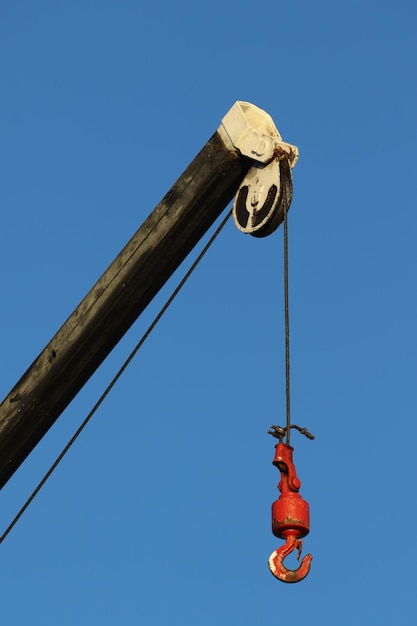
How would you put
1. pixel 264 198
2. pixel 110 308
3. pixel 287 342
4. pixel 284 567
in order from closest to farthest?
pixel 284 567
pixel 287 342
pixel 110 308
pixel 264 198

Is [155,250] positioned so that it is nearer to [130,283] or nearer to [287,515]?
[130,283]

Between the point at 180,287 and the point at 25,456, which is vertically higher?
the point at 180,287

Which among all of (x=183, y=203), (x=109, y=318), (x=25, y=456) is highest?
(x=183, y=203)

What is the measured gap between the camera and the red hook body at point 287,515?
8.43 meters

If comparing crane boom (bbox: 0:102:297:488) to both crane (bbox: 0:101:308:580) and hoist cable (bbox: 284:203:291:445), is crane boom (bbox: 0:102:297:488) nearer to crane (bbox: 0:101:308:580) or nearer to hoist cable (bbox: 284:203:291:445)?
crane (bbox: 0:101:308:580)

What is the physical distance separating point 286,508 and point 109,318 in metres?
1.27

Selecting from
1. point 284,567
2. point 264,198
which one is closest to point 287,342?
point 264,198

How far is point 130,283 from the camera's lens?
29.6 ft

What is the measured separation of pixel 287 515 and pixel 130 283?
137 centimetres

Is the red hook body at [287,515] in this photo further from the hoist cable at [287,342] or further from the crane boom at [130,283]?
the crane boom at [130,283]

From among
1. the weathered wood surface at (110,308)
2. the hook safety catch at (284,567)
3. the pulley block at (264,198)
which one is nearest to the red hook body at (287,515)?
the hook safety catch at (284,567)

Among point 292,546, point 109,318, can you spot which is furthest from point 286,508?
point 109,318

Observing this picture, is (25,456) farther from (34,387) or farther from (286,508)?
(286,508)

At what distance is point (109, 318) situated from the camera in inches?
354
